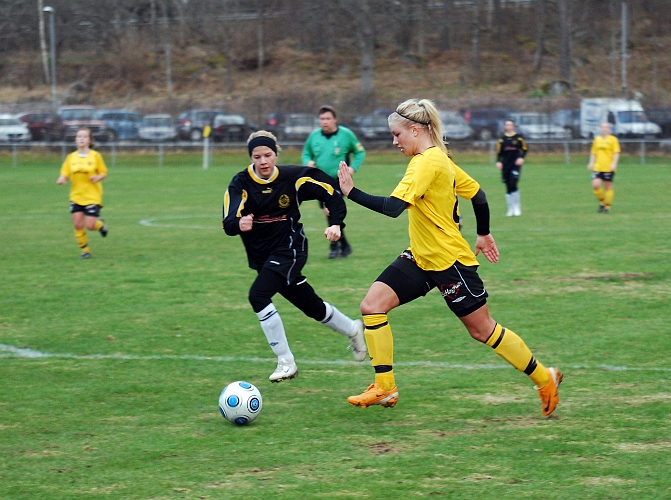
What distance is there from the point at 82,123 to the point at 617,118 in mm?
23469

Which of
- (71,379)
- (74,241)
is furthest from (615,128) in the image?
(71,379)

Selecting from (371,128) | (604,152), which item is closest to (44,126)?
(371,128)

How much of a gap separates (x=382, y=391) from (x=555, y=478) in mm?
1470

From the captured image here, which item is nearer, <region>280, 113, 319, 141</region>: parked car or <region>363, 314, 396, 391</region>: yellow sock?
<region>363, 314, 396, 391</region>: yellow sock

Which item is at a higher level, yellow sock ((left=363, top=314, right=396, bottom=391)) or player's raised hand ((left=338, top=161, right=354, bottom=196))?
player's raised hand ((left=338, top=161, right=354, bottom=196))

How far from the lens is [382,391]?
580 cm

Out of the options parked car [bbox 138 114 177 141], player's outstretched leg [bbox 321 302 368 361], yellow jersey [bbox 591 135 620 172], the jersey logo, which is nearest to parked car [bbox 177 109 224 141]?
parked car [bbox 138 114 177 141]

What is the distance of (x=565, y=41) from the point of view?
5147 cm

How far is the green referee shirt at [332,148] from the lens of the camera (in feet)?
42.5

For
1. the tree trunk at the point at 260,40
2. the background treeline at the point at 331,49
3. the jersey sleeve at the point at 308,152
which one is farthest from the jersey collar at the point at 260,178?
the tree trunk at the point at 260,40

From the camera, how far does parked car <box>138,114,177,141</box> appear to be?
42.0 metres

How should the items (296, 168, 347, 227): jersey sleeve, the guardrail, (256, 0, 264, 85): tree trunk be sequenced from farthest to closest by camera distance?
(256, 0, 264, 85): tree trunk < the guardrail < (296, 168, 347, 227): jersey sleeve

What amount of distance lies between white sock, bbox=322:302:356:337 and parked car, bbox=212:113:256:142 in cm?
3406

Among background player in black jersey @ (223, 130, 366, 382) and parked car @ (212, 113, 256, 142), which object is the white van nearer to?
parked car @ (212, 113, 256, 142)
